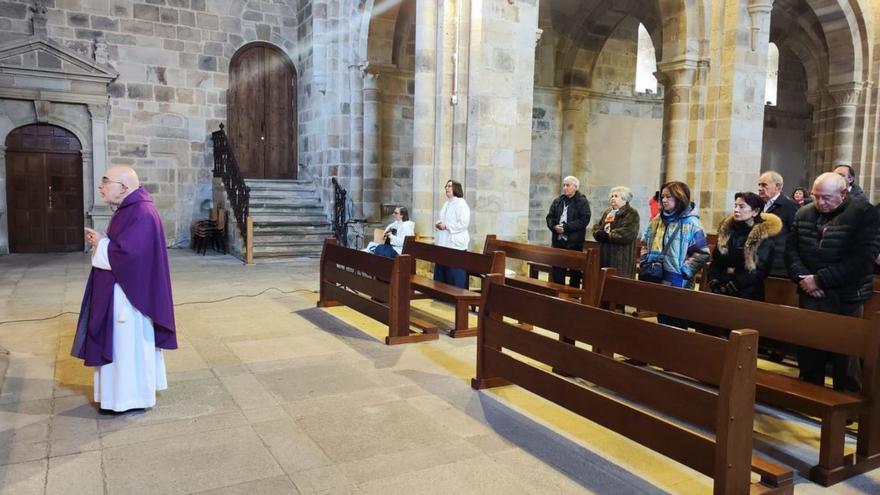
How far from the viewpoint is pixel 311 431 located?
3.71 meters

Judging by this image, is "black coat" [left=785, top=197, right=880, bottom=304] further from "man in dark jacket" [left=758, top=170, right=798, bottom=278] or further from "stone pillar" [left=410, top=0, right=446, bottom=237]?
"stone pillar" [left=410, top=0, right=446, bottom=237]

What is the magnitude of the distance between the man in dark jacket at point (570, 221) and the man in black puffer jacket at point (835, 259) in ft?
9.57

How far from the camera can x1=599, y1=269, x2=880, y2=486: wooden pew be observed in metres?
3.22

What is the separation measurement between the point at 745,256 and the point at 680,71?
249 inches

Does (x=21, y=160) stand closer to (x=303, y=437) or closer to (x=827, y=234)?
(x=303, y=437)

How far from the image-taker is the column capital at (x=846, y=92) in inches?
474

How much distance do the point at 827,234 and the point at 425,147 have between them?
543 cm

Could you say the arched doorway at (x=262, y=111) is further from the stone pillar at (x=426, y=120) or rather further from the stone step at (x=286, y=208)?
the stone pillar at (x=426, y=120)

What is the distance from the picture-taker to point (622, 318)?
3.31 meters

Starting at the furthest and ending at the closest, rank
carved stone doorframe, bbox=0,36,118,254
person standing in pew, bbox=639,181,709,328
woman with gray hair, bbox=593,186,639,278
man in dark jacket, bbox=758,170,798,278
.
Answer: carved stone doorframe, bbox=0,36,118,254, woman with gray hair, bbox=593,186,639,278, man in dark jacket, bbox=758,170,798,278, person standing in pew, bbox=639,181,709,328

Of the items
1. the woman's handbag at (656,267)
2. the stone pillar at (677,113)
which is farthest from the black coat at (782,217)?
the stone pillar at (677,113)

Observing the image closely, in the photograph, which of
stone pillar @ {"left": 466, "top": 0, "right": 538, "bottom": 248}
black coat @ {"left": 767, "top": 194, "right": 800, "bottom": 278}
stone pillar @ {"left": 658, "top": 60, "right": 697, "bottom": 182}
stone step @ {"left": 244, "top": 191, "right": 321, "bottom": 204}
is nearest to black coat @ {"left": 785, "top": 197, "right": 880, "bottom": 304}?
black coat @ {"left": 767, "top": 194, "right": 800, "bottom": 278}

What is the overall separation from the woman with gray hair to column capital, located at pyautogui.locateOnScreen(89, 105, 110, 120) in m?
10.3

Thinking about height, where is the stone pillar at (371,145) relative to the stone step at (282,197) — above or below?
above
